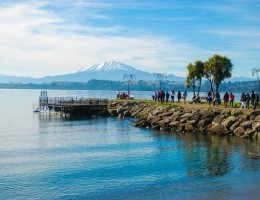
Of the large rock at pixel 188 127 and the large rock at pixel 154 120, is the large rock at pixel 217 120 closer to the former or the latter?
the large rock at pixel 188 127

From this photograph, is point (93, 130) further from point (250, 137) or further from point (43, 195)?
point (43, 195)

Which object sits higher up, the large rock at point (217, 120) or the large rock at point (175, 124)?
the large rock at point (217, 120)

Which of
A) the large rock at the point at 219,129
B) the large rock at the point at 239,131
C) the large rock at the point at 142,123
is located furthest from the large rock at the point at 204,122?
the large rock at the point at 142,123

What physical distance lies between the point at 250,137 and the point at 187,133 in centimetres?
904

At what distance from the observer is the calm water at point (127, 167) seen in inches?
1045

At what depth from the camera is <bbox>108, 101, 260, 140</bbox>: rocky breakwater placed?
50.7 meters

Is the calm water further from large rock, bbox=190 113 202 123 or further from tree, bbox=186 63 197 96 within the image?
tree, bbox=186 63 197 96

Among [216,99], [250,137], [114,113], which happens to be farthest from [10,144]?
[114,113]

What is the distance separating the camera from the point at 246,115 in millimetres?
52875

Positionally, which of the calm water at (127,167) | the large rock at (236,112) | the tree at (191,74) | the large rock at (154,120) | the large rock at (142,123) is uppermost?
the tree at (191,74)

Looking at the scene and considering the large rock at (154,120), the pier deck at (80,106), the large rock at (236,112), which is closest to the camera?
the large rock at (236,112)

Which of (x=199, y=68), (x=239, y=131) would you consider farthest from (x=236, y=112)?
(x=199, y=68)

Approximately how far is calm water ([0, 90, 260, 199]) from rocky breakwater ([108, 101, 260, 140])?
2.67 metres

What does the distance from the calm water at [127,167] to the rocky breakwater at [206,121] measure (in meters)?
2.67
